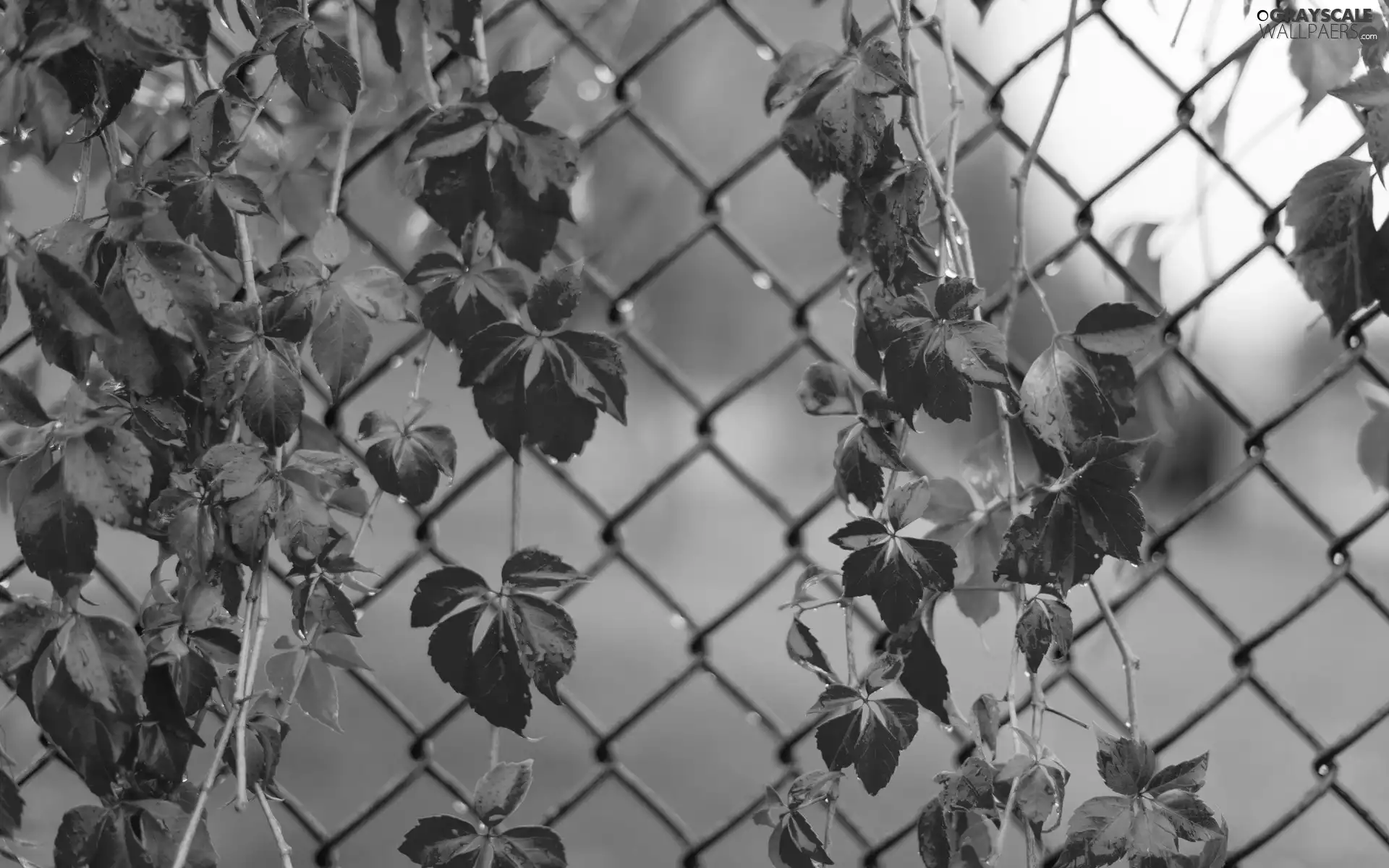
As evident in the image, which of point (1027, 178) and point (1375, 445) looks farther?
point (1375, 445)

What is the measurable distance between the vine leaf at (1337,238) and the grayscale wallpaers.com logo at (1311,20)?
11cm

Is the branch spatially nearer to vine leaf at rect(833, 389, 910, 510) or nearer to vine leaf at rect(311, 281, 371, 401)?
vine leaf at rect(833, 389, 910, 510)

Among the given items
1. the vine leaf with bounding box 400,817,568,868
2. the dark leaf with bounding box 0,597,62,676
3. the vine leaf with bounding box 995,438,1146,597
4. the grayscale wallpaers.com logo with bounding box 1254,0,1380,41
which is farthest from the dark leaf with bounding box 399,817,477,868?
the grayscale wallpaers.com logo with bounding box 1254,0,1380,41

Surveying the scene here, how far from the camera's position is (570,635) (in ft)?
2.03

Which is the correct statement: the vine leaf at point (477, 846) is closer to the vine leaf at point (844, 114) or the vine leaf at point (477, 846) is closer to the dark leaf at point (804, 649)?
the dark leaf at point (804, 649)

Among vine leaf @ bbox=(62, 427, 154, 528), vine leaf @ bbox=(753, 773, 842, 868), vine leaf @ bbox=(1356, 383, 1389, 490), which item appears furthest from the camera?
vine leaf @ bbox=(1356, 383, 1389, 490)

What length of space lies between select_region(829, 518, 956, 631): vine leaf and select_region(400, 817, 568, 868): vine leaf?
21 cm

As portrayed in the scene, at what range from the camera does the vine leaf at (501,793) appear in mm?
634

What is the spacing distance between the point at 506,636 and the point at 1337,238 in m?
0.54

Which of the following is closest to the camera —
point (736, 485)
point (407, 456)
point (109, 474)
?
point (109, 474)

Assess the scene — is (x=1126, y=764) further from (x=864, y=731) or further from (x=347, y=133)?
(x=347, y=133)

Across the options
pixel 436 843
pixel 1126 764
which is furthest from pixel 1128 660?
pixel 436 843

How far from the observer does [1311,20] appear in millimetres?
778

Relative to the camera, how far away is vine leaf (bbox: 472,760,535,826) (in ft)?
2.08
